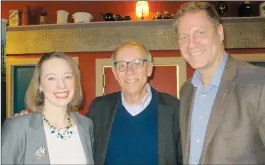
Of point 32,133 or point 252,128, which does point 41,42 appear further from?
point 252,128

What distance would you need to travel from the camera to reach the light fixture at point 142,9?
15.6 feet

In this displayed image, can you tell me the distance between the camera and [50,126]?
1853 millimetres

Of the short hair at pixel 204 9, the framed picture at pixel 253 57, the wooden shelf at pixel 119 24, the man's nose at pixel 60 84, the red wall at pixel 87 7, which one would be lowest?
the man's nose at pixel 60 84

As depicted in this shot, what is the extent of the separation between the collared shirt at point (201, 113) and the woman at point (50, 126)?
0.63 m

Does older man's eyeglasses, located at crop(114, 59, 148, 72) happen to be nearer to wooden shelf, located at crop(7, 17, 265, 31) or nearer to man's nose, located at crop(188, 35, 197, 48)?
man's nose, located at crop(188, 35, 197, 48)

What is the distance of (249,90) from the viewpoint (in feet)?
5.35

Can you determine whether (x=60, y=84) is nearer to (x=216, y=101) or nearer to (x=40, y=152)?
(x=40, y=152)

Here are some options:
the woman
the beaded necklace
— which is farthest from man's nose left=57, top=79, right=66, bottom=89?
the beaded necklace

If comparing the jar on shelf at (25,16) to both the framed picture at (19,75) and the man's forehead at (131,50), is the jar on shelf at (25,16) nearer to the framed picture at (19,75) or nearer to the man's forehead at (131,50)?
the framed picture at (19,75)

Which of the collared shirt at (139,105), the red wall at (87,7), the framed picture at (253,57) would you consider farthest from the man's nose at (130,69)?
the framed picture at (253,57)

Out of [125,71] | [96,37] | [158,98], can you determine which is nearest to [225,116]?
[158,98]

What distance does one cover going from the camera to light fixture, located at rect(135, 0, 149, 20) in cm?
477

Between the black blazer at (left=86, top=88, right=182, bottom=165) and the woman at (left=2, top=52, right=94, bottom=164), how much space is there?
17cm

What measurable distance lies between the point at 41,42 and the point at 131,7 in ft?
5.27
